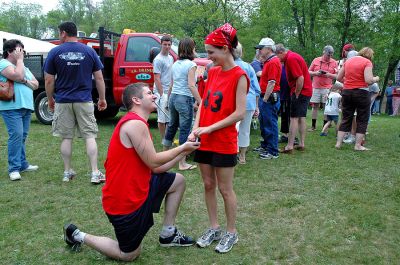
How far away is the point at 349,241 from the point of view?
3330 millimetres

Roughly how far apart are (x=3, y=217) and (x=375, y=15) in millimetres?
27328

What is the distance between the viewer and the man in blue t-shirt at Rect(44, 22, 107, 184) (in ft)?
15.0

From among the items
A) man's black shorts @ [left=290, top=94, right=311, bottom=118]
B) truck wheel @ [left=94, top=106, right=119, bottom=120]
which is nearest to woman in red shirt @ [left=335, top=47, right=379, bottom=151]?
man's black shorts @ [left=290, top=94, right=311, bottom=118]

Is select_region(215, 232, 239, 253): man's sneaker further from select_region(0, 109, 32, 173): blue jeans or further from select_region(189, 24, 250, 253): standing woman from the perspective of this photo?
select_region(0, 109, 32, 173): blue jeans

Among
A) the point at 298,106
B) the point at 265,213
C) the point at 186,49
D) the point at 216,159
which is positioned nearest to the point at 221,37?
the point at 216,159

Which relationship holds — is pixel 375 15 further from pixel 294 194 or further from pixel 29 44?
pixel 294 194

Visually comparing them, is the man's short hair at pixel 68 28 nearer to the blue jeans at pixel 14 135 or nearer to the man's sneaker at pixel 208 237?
the blue jeans at pixel 14 135

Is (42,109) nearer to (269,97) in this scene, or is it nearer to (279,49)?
(269,97)

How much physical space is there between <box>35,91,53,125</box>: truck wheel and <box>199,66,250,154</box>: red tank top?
681cm

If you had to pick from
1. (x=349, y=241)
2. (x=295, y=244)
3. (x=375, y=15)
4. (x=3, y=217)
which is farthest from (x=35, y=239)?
(x=375, y=15)

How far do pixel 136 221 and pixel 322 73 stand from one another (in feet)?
19.6

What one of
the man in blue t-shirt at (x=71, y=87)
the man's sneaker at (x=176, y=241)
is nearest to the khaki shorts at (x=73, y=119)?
the man in blue t-shirt at (x=71, y=87)

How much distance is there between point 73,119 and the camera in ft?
15.6

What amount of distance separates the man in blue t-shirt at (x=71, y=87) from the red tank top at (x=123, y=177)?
6.58 ft
